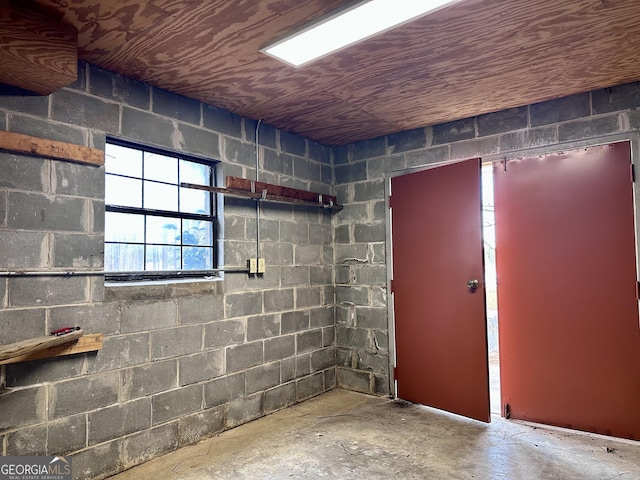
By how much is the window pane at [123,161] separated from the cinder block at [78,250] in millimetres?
464

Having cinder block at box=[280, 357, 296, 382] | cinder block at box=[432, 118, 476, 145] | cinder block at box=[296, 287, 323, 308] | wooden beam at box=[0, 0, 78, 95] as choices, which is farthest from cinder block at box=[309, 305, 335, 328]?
wooden beam at box=[0, 0, 78, 95]

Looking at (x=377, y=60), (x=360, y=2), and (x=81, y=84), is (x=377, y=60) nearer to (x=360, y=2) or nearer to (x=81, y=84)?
(x=360, y=2)

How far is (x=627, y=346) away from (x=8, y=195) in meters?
3.88

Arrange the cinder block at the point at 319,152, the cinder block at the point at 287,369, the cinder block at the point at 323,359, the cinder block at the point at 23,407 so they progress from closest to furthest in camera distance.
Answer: the cinder block at the point at 23,407, the cinder block at the point at 287,369, the cinder block at the point at 323,359, the cinder block at the point at 319,152

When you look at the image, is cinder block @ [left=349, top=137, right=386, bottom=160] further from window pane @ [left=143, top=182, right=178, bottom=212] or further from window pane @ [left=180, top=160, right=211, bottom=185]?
window pane @ [left=143, top=182, right=178, bottom=212]

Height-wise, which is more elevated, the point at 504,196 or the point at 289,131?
the point at 289,131

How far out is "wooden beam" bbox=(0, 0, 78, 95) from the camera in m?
1.85

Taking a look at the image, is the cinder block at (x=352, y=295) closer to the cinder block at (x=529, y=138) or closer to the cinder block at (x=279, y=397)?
the cinder block at (x=279, y=397)

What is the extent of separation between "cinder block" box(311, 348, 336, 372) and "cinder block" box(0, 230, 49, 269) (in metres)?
2.43

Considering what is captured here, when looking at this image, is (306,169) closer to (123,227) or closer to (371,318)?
(371,318)

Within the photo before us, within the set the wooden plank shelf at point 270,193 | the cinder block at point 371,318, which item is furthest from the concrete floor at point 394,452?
the wooden plank shelf at point 270,193

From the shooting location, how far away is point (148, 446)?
2.64 meters

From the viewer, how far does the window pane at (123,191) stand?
2.64 metres

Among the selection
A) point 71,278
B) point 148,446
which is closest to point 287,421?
point 148,446
